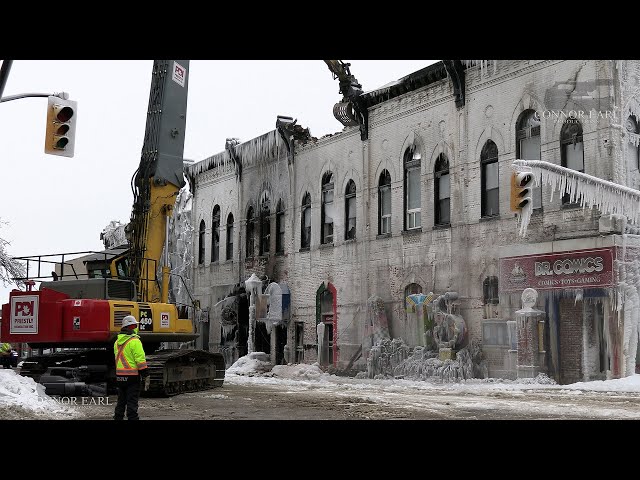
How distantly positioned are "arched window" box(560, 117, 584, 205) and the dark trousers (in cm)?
1253

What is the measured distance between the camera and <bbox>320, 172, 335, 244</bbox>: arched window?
29.3 meters

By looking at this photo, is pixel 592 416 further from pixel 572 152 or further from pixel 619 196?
pixel 572 152

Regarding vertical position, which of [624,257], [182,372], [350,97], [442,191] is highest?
[350,97]

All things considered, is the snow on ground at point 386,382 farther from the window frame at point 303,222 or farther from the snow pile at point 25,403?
the snow pile at point 25,403

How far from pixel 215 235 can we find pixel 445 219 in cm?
1514

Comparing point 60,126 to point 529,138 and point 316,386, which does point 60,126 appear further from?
point 529,138

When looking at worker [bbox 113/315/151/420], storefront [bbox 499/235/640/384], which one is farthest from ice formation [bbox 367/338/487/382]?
worker [bbox 113/315/151/420]

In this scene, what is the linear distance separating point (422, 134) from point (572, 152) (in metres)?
5.72

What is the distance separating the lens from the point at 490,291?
72.7 feet

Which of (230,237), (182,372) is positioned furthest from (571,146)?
(230,237)

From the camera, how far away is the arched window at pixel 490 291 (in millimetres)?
22000

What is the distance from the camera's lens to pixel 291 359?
30094 millimetres

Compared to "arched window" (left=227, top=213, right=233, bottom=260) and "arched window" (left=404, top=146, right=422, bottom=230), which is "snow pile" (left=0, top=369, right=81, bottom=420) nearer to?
"arched window" (left=404, top=146, right=422, bottom=230)
